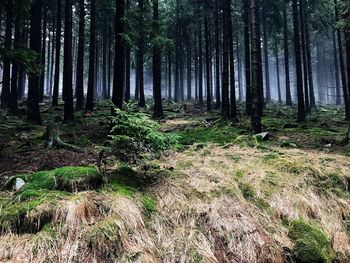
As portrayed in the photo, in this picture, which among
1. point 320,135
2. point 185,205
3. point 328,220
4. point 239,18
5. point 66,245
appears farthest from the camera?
point 239,18

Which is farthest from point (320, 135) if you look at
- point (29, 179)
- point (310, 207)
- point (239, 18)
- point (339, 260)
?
point (239, 18)

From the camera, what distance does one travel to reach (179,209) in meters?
5.30

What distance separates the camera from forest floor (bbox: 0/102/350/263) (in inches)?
169

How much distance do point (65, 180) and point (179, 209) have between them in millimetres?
1858

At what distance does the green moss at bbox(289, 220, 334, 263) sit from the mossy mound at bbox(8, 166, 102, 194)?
319 cm

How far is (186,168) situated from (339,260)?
3254mm

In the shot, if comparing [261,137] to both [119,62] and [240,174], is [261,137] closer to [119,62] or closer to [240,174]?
[240,174]

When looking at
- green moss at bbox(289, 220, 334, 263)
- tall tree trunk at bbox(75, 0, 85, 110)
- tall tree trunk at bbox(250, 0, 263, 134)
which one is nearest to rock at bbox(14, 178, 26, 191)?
green moss at bbox(289, 220, 334, 263)

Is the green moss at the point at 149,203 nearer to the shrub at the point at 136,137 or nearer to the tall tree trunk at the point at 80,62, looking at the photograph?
the shrub at the point at 136,137

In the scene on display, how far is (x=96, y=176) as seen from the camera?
5609 millimetres

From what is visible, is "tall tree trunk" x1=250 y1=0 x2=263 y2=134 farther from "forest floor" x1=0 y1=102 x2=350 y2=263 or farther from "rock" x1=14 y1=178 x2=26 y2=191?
"rock" x1=14 y1=178 x2=26 y2=191

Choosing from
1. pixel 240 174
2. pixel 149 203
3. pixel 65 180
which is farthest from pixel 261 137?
pixel 65 180

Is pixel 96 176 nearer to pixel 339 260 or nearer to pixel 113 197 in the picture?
pixel 113 197

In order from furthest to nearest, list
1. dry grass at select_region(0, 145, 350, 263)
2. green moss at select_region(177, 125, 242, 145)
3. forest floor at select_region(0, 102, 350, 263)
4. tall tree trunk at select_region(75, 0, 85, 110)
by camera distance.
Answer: tall tree trunk at select_region(75, 0, 85, 110), green moss at select_region(177, 125, 242, 145), forest floor at select_region(0, 102, 350, 263), dry grass at select_region(0, 145, 350, 263)
